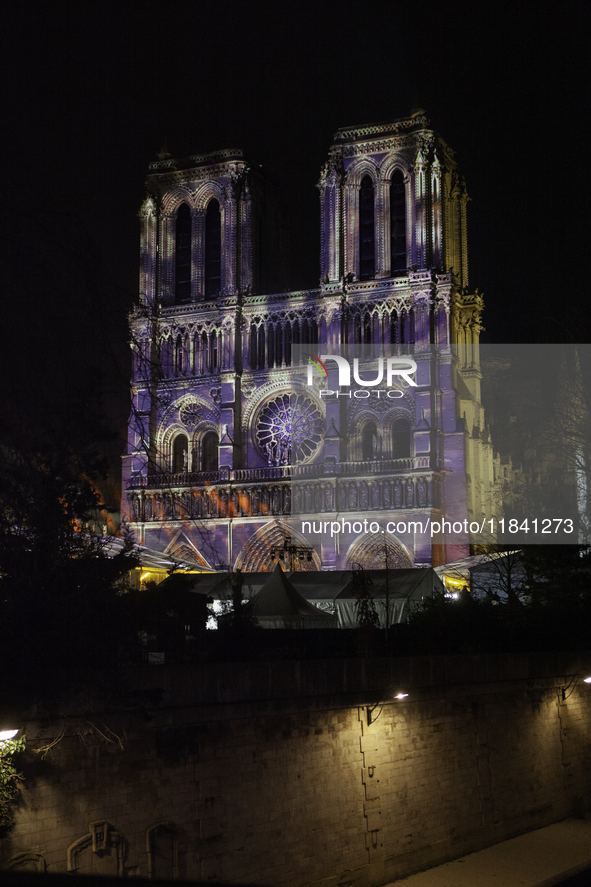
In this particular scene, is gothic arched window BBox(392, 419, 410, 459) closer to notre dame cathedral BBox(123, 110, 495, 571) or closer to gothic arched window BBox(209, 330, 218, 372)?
notre dame cathedral BBox(123, 110, 495, 571)

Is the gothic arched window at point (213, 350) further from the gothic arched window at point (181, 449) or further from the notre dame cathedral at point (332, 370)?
the gothic arched window at point (181, 449)

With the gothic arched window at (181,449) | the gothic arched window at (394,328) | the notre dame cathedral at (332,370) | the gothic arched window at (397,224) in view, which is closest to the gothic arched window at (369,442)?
the notre dame cathedral at (332,370)

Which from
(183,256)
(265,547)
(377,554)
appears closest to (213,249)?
(183,256)

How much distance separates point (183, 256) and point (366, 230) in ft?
27.8

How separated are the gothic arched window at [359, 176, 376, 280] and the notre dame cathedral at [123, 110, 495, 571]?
0.20 feet

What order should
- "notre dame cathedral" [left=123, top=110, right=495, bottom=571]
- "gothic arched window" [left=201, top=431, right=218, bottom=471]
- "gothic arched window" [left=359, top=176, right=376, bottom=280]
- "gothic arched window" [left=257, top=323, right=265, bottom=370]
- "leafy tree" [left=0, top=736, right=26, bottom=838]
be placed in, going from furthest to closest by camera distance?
"gothic arched window" [left=201, top=431, right=218, bottom=471]
"gothic arched window" [left=257, top=323, right=265, bottom=370]
"gothic arched window" [left=359, top=176, right=376, bottom=280]
"notre dame cathedral" [left=123, top=110, right=495, bottom=571]
"leafy tree" [left=0, top=736, right=26, bottom=838]

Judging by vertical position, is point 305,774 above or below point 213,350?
below

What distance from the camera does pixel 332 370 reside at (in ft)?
138

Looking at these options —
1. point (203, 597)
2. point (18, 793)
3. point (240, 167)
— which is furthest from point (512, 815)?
point (240, 167)

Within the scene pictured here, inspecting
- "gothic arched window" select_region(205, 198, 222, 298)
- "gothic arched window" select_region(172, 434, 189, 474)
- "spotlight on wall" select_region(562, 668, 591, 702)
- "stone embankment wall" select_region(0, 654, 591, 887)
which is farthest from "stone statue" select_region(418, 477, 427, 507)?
"stone embankment wall" select_region(0, 654, 591, 887)

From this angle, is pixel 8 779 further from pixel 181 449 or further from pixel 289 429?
pixel 181 449

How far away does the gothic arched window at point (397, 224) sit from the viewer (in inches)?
1687

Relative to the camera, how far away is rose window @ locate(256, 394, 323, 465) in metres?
42.8

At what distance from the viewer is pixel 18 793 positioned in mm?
10039
